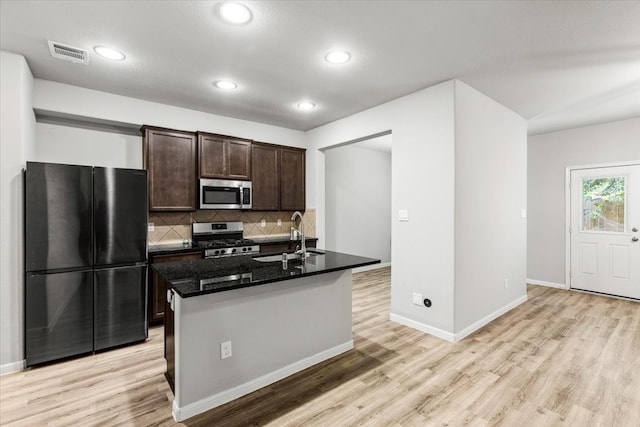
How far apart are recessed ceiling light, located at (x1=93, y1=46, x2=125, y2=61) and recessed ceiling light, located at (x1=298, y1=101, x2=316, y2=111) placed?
193cm

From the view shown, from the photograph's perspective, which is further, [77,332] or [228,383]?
[77,332]

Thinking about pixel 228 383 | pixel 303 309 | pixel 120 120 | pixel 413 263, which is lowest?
pixel 228 383

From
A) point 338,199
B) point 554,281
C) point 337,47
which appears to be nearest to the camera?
point 337,47

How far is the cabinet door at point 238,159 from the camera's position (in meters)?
4.31

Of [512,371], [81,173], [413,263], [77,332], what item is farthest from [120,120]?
[512,371]

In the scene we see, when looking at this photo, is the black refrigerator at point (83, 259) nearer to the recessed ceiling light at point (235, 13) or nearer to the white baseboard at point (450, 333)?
the recessed ceiling light at point (235, 13)

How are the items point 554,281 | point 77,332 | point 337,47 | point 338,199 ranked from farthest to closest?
point 338,199 < point 554,281 < point 77,332 < point 337,47

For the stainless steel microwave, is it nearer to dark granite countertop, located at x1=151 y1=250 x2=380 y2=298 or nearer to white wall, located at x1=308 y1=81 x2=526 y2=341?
dark granite countertop, located at x1=151 y1=250 x2=380 y2=298

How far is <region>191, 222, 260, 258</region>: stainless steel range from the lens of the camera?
3939mm

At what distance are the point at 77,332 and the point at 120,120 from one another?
7.66 ft

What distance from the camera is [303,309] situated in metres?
2.59

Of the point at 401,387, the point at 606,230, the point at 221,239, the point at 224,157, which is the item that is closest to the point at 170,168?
the point at 224,157

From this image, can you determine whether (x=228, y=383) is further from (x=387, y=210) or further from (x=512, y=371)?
(x=387, y=210)

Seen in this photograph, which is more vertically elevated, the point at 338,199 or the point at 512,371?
the point at 338,199
